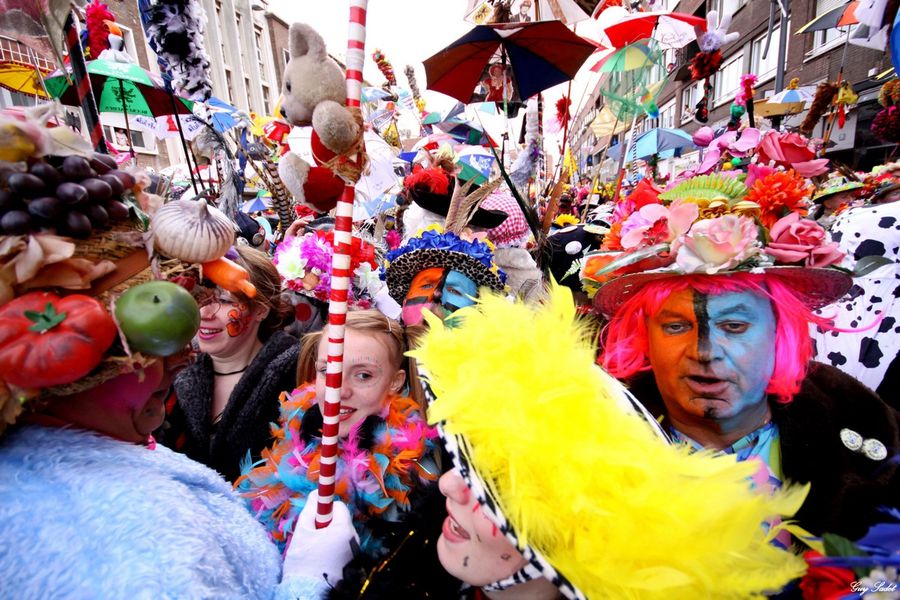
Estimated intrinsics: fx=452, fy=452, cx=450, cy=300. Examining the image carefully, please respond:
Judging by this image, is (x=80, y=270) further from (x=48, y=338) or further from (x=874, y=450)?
(x=874, y=450)

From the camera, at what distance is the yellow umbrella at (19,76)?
1.41 metres

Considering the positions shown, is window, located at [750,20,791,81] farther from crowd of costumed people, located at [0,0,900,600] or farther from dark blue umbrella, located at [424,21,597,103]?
crowd of costumed people, located at [0,0,900,600]

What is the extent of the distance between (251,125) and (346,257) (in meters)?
5.39

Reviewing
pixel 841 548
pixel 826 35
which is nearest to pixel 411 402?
pixel 841 548

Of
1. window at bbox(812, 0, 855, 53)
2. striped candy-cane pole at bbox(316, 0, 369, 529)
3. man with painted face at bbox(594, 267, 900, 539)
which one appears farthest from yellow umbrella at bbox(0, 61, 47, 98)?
window at bbox(812, 0, 855, 53)

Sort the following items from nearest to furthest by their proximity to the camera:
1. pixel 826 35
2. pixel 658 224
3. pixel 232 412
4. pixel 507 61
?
1. pixel 658 224
2. pixel 232 412
3. pixel 507 61
4. pixel 826 35

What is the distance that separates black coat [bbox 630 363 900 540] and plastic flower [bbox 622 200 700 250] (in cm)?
64

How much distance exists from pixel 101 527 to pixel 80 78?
1083 millimetres

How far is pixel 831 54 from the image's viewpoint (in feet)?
36.7

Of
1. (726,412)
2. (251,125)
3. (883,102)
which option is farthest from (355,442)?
(883,102)

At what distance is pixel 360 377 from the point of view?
1.63 meters

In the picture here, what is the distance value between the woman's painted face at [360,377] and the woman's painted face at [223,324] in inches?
23.7

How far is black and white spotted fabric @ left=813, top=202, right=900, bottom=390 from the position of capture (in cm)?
247

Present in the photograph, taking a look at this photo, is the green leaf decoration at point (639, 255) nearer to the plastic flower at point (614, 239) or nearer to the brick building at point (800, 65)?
the plastic flower at point (614, 239)
